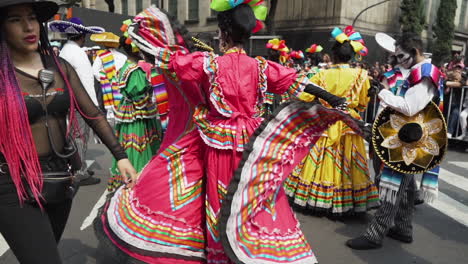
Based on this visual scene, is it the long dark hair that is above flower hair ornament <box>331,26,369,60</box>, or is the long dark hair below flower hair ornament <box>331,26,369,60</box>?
below

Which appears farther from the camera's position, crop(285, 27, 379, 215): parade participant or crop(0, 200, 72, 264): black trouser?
crop(285, 27, 379, 215): parade participant

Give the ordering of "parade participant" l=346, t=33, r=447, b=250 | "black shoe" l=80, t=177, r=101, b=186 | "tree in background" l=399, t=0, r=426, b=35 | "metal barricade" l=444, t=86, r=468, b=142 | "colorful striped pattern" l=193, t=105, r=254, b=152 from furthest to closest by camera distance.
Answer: "tree in background" l=399, t=0, r=426, b=35 < "metal barricade" l=444, t=86, r=468, b=142 < "black shoe" l=80, t=177, r=101, b=186 < "parade participant" l=346, t=33, r=447, b=250 < "colorful striped pattern" l=193, t=105, r=254, b=152

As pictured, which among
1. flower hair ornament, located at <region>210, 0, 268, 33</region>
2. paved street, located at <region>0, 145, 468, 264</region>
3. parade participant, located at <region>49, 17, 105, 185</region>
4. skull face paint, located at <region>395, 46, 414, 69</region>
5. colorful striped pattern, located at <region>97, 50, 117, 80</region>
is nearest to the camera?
flower hair ornament, located at <region>210, 0, 268, 33</region>

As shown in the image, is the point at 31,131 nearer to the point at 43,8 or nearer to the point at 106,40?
the point at 43,8

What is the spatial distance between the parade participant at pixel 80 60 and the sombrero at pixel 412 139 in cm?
314

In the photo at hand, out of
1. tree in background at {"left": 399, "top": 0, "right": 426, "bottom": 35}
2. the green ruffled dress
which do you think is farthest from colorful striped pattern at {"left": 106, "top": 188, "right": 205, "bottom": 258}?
tree in background at {"left": 399, "top": 0, "right": 426, "bottom": 35}

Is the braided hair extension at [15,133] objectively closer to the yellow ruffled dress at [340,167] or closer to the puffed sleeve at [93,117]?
the puffed sleeve at [93,117]

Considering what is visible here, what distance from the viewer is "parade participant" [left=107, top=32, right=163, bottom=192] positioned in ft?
14.4

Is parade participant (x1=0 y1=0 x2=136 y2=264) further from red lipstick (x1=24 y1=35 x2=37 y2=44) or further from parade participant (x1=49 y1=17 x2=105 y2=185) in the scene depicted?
parade participant (x1=49 y1=17 x2=105 y2=185)

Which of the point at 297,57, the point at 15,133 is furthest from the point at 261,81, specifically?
the point at 297,57

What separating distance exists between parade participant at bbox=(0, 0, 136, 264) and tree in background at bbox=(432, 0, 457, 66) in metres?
31.4

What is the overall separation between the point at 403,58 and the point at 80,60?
3.62m

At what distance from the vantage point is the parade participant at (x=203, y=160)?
250 cm

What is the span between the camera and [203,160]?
2719 mm
